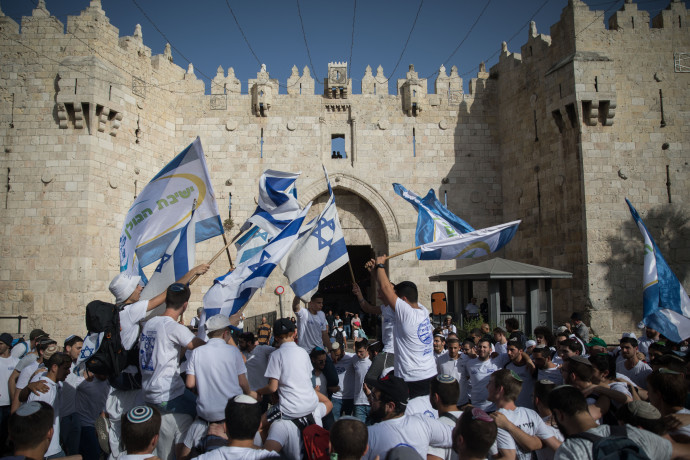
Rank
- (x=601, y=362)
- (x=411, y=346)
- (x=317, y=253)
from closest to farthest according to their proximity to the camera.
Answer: (x=601, y=362), (x=411, y=346), (x=317, y=253)

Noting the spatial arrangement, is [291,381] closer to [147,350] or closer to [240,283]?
[147,350]

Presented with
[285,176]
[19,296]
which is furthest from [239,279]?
[19,296]

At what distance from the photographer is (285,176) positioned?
709cm

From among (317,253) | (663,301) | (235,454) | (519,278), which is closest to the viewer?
(235,454)

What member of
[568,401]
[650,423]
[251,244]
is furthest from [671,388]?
[251,244]

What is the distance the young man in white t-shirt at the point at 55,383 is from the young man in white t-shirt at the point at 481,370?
12.8 ft

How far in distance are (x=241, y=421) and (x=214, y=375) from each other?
35.6 inches

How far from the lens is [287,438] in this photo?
11.2 feet

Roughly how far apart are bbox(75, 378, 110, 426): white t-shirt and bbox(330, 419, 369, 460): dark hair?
9.96ft

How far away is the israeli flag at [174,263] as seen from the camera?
17.4 ft

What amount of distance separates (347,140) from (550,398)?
1482cm

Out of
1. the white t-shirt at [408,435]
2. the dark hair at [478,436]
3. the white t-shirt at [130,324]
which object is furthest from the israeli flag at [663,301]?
the white t-shirt at [130,324]

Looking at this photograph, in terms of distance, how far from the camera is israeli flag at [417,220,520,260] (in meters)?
6.73

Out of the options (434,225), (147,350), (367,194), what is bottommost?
(147,350)
